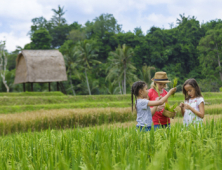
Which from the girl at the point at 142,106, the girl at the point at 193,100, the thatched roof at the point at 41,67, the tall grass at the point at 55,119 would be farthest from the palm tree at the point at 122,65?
the girl at the point at 142,106

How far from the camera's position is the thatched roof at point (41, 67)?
85.0ft

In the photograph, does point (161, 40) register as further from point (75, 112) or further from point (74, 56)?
point (75, 112)

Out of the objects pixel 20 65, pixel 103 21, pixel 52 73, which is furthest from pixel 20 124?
pixel 103 21

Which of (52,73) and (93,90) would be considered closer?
(52,73)

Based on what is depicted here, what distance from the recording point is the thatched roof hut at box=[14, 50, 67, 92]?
1019 inches

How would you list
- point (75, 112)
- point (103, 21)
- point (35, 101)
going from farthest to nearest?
point (103, 21), point (35, 101), point (75, 112)

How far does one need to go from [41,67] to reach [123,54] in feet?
52.3

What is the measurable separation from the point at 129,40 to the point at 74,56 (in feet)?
50.0

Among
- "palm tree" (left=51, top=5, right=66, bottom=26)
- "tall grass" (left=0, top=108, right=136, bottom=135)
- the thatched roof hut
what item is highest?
"palm tree" (left=51, top=5, right=66, bottom=26)

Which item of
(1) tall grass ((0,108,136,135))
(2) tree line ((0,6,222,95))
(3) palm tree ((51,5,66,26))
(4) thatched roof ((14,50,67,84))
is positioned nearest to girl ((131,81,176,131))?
(1) tall grass ((0,108,136,135))

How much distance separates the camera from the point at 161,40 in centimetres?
5397

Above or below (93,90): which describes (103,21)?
above

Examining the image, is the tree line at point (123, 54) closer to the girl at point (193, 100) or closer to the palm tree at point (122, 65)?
the palm tree at point (122, 65)

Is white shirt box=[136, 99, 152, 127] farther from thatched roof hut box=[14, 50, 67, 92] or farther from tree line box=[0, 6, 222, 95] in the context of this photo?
tree line box=[0, 6, 222, 95]
